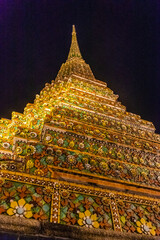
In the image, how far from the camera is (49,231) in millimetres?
3225

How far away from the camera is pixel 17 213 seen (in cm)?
343

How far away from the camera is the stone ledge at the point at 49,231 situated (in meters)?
3.07

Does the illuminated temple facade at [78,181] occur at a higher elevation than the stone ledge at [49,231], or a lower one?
higher

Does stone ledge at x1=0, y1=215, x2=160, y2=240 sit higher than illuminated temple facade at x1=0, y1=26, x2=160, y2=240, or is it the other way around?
illuminated temple facade at x1=0, y1=26, x2=160, y2=240

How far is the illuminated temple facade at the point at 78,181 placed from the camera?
3.50 m

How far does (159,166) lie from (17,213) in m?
4.19

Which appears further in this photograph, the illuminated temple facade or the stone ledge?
the illuminated temple facade

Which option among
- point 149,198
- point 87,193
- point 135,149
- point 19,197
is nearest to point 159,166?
point 135,149

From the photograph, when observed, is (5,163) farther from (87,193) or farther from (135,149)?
(135,149)

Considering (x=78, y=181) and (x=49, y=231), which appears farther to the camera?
(x=78, y=181)

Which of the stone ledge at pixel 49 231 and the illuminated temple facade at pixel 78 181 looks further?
the illuminated temple facade at pixel 78 181

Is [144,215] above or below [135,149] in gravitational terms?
below

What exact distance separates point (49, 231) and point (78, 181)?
59.5 inches

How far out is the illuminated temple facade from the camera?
350 centimetres
